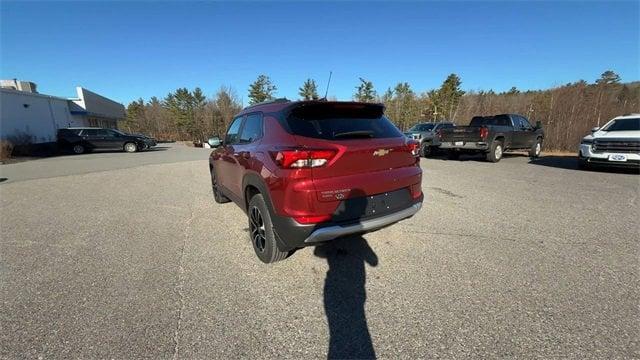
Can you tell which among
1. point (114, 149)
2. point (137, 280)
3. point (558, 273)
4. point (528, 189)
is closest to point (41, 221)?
point (137, 280)

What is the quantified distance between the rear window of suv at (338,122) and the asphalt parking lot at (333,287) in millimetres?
1430

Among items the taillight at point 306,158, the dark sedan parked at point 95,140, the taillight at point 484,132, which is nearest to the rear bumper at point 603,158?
the taillight at point 484,132

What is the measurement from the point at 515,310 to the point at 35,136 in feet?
103

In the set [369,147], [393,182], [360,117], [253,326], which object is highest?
[360,117]

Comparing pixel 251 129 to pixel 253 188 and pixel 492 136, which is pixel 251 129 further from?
pixel 492 136

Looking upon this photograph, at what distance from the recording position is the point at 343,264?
3.32 metres

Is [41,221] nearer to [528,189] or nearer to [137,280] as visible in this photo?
[137,280]

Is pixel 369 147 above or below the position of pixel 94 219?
above

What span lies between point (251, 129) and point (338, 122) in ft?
4.34

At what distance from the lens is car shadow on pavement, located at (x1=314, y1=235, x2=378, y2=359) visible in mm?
2139

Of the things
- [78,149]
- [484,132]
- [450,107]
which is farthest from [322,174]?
[450,107]

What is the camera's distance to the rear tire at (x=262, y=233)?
3.14 metres

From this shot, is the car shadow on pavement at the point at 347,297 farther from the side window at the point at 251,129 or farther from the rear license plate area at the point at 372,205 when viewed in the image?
the side window at the point at 251,129

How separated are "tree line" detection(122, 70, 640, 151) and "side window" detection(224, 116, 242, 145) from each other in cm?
250
